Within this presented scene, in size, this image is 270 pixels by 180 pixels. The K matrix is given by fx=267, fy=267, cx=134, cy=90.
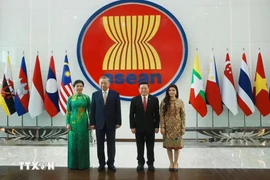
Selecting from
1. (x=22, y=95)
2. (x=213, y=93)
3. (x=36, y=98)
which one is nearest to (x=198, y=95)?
(x=213, y=93)

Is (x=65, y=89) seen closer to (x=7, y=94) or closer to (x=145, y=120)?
(x=7, y=94)

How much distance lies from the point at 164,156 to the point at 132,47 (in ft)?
8.75

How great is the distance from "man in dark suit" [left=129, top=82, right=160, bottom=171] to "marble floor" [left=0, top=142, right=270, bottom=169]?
1.57 ft

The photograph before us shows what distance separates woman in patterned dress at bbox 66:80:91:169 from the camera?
12.1 feet

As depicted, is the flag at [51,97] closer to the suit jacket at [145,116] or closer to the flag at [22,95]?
the flag at [22,95]

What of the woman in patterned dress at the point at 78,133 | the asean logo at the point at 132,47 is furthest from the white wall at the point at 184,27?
the woman in patterned dress at the point at 78,133

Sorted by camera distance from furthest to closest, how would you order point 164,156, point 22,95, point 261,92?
point 22,95 < point 261,92 < point 164,156

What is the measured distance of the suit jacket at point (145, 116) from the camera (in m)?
3.53

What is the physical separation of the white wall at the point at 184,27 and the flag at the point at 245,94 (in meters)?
0.31

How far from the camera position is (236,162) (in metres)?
4.16

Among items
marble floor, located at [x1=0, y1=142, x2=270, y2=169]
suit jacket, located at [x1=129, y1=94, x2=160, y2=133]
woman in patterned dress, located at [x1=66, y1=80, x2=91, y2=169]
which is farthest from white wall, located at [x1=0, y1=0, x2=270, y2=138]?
suit jacket, located at [x1=129, y1=94, x2=160, y2=133]

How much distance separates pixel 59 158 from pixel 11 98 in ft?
7.75

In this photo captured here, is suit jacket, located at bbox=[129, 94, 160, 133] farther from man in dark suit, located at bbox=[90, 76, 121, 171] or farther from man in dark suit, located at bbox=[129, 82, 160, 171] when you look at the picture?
man in dark suit, located at bbox=[90, 76, 121, 171]

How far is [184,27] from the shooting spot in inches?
243
